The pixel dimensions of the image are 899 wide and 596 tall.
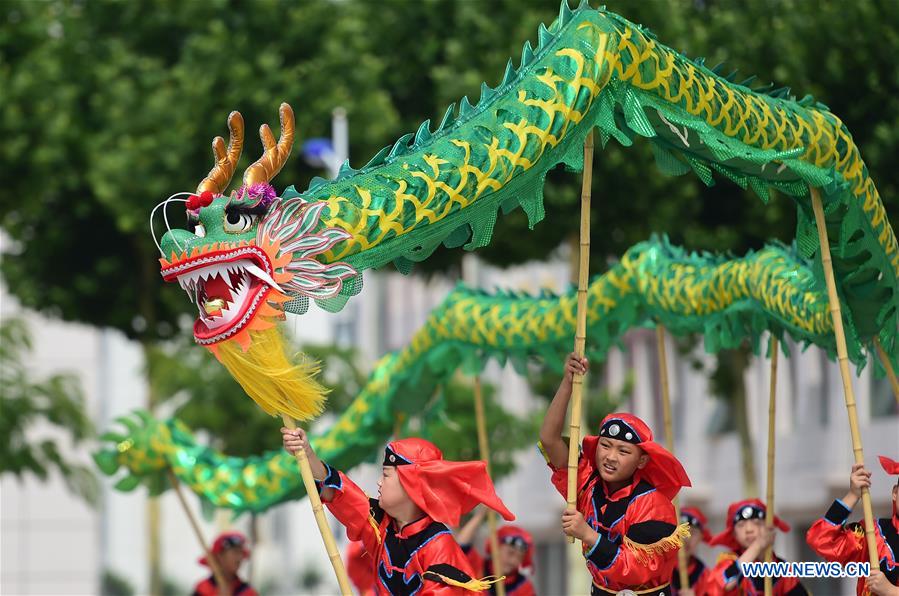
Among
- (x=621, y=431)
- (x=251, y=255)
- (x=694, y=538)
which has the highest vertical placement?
(x=251, y=255)

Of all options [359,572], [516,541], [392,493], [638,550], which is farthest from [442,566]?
[359,572]

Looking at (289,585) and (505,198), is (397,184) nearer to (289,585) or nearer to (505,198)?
(505,198)

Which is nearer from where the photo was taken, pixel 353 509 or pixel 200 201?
pixel 200 201

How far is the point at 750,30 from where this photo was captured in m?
15.0

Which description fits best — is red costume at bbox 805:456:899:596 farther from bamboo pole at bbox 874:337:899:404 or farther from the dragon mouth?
the dragon mouth

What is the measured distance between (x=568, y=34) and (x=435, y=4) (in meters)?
11.3

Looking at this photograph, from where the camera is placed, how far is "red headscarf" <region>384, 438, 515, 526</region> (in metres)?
7.18

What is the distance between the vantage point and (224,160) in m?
6.82

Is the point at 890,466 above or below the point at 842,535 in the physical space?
above

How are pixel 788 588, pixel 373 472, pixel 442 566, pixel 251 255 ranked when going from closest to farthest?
1. pixel 251 255
2. pixel 442 566
3. pixel 788 588
4. pixel 373 472

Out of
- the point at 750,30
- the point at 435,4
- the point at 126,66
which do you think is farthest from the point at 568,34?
the point at 126,66

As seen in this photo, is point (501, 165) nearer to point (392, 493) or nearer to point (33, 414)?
point (392, 493)

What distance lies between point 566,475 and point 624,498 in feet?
0.91

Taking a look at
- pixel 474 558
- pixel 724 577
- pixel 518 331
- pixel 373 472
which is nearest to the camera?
pixel 724 577
